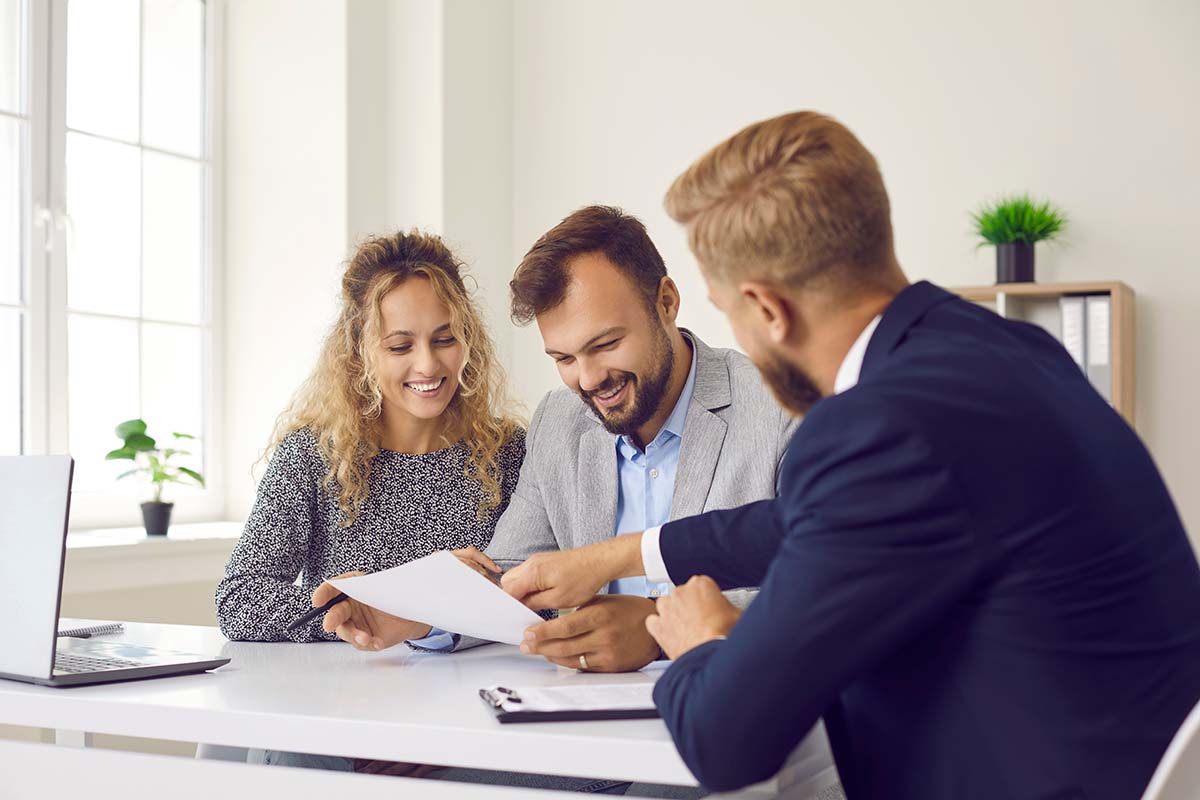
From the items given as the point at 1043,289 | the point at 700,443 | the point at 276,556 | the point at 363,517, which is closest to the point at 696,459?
the point at 700,443

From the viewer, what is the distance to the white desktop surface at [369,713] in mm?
1163

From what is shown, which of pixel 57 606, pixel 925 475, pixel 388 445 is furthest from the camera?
pixel 388 445

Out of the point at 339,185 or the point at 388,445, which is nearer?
the point at 388,445

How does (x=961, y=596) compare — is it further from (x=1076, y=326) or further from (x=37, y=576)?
(x=1076, y=326)

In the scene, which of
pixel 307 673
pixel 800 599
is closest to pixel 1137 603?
pixel 800 599

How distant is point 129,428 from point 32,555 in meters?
2.10

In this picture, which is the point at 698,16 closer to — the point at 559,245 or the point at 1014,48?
the point at 1014,48

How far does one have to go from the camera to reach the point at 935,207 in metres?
3.82

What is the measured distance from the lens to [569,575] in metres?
1.61

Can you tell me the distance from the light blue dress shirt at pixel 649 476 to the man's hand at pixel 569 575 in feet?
1.33

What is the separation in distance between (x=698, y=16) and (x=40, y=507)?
3.28m

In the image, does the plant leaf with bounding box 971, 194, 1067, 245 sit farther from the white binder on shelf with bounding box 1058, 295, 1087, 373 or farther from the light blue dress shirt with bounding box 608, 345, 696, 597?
the light blue dress shirt with bounding box 608, 345, 696, 597

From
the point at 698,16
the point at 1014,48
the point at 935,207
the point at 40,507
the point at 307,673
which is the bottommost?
the point at 307,673

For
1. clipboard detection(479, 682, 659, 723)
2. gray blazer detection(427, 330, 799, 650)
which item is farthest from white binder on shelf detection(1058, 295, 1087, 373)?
clipboard detection(479, 682, 659, 723)
